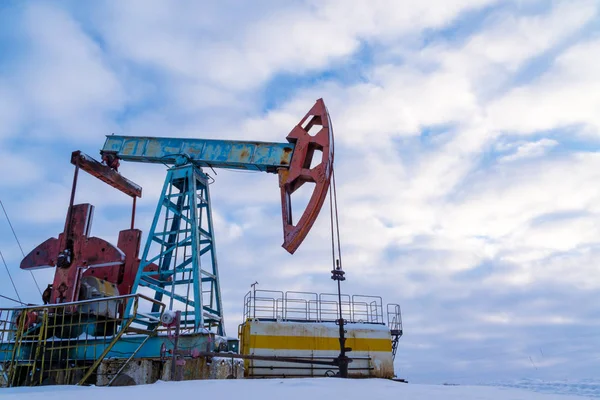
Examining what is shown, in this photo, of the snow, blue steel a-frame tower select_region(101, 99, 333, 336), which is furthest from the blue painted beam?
the snow

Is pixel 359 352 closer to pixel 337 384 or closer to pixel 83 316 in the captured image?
pixel 83 316

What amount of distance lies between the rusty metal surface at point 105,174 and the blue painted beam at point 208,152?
485 mm

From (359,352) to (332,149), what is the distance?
518 centimetres

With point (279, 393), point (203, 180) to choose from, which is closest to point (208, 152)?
point (203, 180)

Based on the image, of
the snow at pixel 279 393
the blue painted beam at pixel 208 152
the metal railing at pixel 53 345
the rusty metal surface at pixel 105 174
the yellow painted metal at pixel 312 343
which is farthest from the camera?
the yellow painted metal at pixel 312 343

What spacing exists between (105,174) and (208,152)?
2686 mm

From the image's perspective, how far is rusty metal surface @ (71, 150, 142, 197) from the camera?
11.4 meters

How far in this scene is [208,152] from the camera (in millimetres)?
11258

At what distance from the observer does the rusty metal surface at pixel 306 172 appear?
10055 mm

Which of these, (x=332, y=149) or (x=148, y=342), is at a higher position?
(x=332, y=149)

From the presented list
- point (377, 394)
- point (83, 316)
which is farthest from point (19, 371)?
point (377, 394)

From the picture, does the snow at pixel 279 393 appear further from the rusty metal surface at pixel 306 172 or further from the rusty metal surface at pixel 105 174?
the rusty metal surface at pixel 105 174

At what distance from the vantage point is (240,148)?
11.2 m

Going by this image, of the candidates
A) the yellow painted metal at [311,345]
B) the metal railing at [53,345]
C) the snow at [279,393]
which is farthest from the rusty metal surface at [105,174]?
the snow at [279,393]
